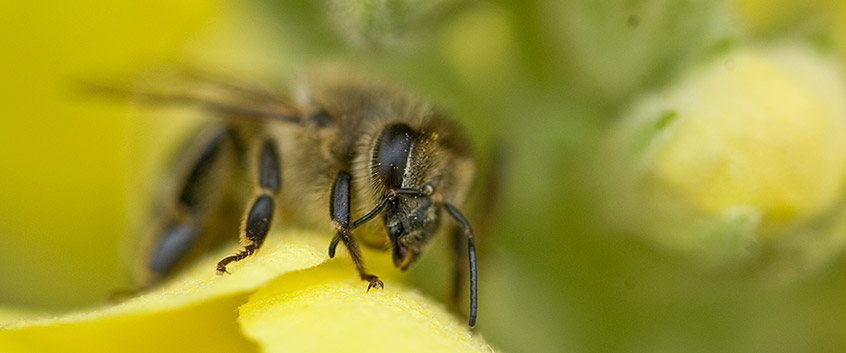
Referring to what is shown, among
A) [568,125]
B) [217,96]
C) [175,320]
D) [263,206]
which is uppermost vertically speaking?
[568,125]

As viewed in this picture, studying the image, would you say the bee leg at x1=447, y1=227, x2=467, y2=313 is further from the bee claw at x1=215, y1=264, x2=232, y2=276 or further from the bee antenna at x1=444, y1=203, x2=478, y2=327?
the bee claw at x1=215, y1=264, x2=232, y2=276

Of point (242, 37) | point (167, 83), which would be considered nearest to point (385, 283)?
point (167, 83)

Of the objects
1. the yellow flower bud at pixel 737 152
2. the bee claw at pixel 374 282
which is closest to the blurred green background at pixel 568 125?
the yellow flower bud at pixel 737 152

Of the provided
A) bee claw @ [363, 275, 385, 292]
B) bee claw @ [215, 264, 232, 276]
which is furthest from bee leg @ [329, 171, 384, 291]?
bee claw @ [215, 264, 232, 276]

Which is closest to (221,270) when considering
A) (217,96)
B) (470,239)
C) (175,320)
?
(175,320)

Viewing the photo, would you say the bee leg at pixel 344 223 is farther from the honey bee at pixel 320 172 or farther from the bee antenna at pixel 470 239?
the bee antenna at pixel 470 239

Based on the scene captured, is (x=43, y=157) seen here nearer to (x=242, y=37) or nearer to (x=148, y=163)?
(x=148, y=163)

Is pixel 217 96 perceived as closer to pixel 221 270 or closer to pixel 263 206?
pixel 263 206
